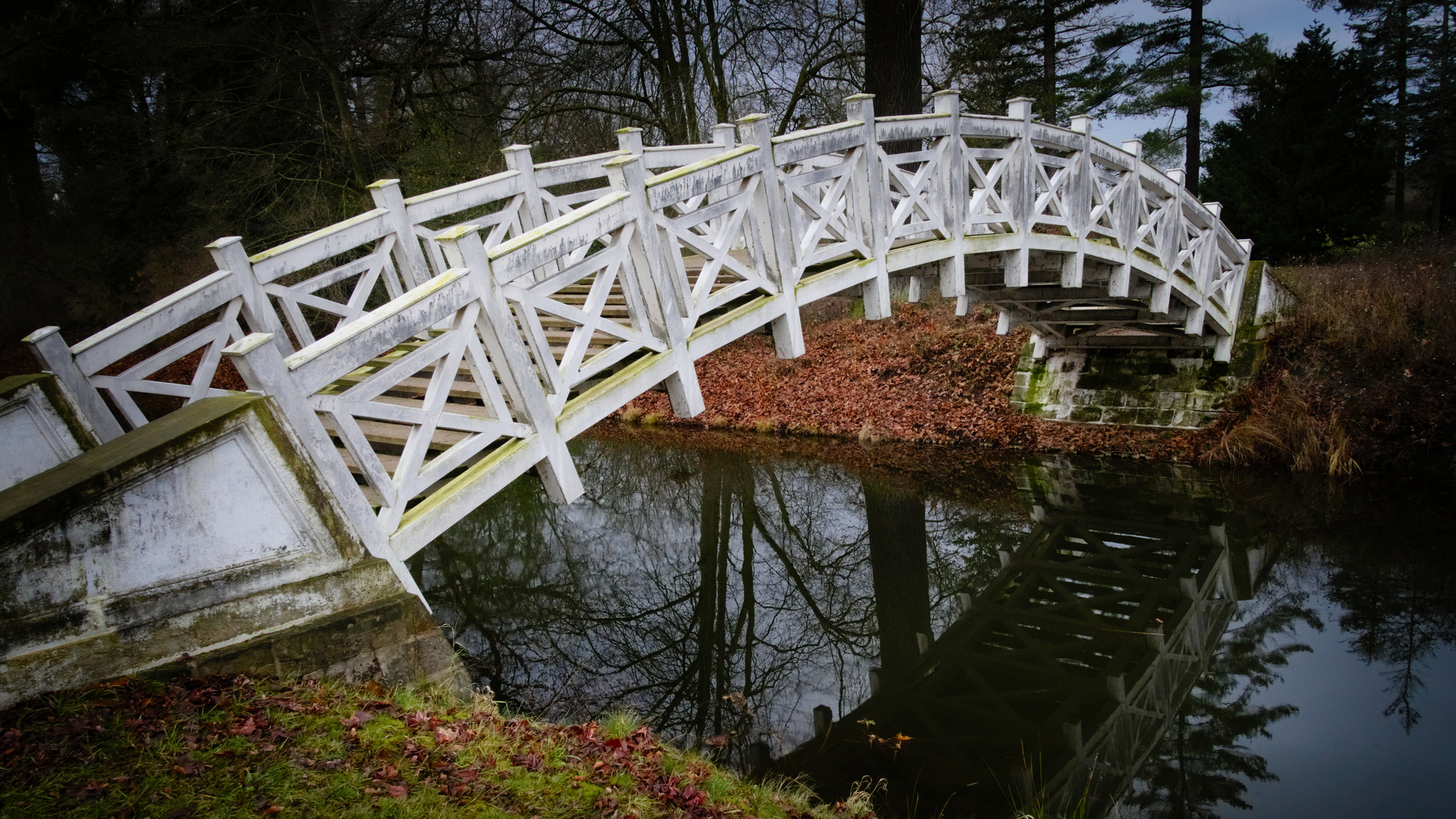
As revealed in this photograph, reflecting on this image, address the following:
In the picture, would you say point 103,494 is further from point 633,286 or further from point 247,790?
point 633,286

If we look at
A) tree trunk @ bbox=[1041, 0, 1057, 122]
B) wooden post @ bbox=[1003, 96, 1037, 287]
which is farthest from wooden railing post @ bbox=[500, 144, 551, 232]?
tree trunk @ bbox=[1041, 0, 1057, 122]

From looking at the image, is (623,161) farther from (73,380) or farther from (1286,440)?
(1286,440)

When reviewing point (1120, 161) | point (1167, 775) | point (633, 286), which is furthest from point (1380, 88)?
point (633, 286)

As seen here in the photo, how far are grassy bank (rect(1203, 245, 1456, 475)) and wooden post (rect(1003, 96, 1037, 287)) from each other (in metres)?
5.35

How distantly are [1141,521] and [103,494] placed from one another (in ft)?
33.3

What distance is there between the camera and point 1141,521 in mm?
10461

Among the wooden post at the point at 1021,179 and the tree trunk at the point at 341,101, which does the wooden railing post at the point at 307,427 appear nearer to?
the wooden post at the point at 1021,179

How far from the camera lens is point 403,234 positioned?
7.20 meters

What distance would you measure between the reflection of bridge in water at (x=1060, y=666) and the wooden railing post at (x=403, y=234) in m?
4.86

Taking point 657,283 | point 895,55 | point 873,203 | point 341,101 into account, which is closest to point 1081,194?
point 873,203

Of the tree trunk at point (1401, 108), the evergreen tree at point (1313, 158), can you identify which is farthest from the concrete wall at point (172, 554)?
the tree trunk at point (1401, 108)

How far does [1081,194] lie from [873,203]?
3.05 m

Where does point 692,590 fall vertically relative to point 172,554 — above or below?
below

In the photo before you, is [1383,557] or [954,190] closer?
[954,190]
